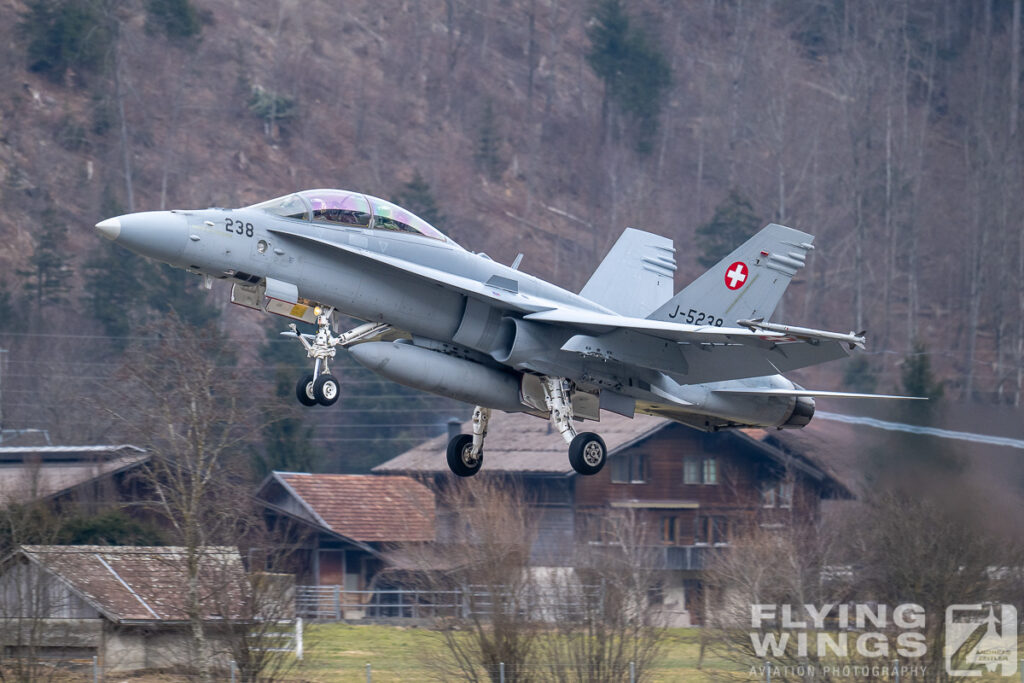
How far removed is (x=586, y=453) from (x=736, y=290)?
3344mm

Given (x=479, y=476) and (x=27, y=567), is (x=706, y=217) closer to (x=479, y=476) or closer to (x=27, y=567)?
(x=479, y=476)

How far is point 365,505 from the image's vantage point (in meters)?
44.8

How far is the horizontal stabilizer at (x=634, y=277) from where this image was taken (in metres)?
22.9

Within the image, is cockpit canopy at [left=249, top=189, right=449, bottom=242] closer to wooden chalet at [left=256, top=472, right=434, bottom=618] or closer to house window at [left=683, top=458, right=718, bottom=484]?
wooden chalet at [left=256, top=472, right=434, bottom=618]

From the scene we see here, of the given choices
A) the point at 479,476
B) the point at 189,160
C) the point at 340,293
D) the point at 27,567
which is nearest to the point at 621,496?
the point at 479,476

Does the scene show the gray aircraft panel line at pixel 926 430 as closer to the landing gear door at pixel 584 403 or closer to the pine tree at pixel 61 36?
the landing gear door at pixel 584 403

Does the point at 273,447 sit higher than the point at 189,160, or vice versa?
the point at 189,160

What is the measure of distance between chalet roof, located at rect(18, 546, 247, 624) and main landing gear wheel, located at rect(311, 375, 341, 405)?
402 inches

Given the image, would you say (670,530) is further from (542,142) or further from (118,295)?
(542,142)

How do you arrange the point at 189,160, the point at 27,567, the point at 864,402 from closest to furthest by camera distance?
the point at 27,567
the point at 864,402
the point at 189,160

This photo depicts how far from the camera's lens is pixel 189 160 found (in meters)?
76.0

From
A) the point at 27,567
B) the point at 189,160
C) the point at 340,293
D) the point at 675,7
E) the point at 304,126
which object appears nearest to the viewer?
the point at 340,293

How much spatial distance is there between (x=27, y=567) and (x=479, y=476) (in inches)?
601

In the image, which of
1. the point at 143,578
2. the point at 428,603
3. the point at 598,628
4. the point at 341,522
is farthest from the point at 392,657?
the point at 341,522
